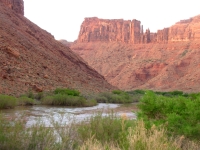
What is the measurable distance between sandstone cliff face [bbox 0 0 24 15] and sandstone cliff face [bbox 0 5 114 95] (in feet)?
8.86

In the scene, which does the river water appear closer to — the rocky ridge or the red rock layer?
the rocky ridge

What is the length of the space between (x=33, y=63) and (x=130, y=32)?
240ft

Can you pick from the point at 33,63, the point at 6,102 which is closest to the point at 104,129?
the point at 6,102

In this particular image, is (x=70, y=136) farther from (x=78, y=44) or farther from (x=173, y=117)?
(x=78, y=44)

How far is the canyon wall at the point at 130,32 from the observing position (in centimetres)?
9494

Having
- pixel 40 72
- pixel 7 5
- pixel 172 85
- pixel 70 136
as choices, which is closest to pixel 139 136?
pixel 70 136

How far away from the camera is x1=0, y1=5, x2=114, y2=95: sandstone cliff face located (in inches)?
1108

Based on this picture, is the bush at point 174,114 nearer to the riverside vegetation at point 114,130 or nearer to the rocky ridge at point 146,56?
the riverside vegetation at point 114,130

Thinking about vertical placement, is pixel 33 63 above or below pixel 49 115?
above

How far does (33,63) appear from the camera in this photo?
32.9m

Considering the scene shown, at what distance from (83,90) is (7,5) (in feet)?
59.9

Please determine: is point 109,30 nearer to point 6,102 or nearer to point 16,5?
point 16,5

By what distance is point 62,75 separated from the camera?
1403 inches

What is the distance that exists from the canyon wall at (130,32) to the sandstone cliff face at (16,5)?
53.7m
